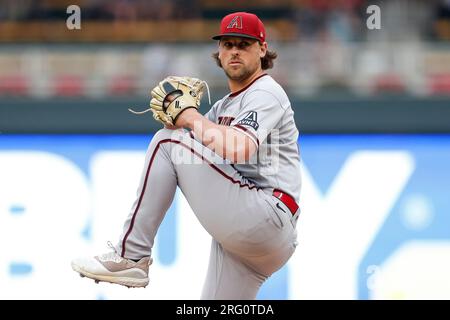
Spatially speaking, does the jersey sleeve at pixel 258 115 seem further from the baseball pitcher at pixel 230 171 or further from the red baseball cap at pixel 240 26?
the red baseball cap at pixel 240 26

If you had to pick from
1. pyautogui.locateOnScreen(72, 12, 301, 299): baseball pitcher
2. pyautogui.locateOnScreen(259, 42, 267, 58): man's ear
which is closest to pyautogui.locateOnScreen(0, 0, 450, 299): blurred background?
pyautogui.locateOnScreen(72, 12, 301, 299): baseball pitcher

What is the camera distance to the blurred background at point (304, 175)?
7.04m

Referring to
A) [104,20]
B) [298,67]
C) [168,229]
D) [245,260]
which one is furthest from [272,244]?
[104,20]

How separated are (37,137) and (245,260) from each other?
10.9ft

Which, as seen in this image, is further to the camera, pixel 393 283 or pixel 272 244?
pixel 393 283

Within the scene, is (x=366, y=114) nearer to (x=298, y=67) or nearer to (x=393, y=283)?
(x=298, y=67)

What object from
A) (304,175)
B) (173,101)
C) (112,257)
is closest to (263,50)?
(173,101)

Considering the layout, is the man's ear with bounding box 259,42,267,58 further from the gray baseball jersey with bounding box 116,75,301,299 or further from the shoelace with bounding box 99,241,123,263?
the shoelace with bounding box 99,241,123,263

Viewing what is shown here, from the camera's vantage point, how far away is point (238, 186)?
13.1 ft

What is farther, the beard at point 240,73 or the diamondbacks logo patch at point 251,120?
the beard at point 240,73

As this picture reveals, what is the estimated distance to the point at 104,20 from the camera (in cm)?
791

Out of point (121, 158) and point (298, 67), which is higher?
point (298, 67)

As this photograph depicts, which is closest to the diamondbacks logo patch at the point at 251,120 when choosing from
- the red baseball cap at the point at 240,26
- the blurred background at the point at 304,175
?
the red baseball cap at the point at 240,26

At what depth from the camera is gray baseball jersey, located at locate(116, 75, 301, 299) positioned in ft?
13.0
